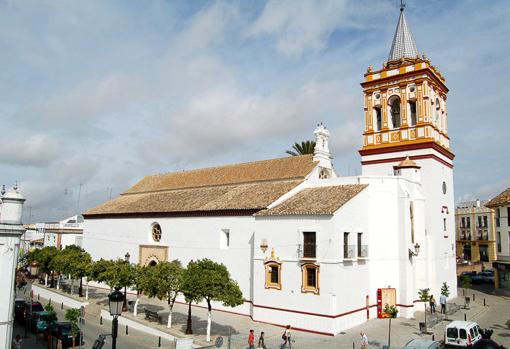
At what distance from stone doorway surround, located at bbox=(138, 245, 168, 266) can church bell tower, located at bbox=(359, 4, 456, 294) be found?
18741 mm

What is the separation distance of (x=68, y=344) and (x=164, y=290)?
5675 mm

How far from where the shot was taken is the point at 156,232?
126 ft

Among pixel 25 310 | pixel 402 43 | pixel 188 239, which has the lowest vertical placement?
pixel 25 310

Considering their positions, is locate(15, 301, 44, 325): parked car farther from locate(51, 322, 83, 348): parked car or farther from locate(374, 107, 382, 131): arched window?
locate(374, 107, 382, 131): arched window

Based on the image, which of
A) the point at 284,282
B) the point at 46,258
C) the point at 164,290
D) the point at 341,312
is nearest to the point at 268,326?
the point at 284,282

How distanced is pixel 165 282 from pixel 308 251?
8845 millimetres

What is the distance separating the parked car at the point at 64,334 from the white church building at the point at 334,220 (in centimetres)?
1117

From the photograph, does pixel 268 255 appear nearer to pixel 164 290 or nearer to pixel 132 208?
pixel 164 290

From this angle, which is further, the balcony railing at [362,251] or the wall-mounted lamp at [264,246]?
the wall-mounted lamp at [264,246]

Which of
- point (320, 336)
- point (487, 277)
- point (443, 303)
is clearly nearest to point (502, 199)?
point (487, 277)

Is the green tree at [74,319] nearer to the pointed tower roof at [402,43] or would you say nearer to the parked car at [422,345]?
the parked car at [422,345]

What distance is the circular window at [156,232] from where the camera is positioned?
3794cm

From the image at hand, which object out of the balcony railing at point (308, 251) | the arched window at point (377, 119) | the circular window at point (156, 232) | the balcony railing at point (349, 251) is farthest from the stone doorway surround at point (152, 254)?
the arched window at point (377, 119)

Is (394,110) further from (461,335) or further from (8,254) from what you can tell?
(8,254)
